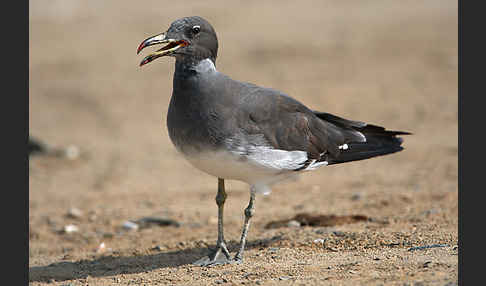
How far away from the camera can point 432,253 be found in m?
5.18

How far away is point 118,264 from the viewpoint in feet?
21.2

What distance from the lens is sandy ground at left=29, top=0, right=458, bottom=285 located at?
229 inches

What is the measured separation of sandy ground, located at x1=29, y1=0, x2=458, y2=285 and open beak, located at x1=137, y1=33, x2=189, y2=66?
191cm

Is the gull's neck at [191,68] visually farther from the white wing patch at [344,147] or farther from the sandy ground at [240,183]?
the sandy ground at [240,183]

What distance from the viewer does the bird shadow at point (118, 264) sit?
611 centimetres

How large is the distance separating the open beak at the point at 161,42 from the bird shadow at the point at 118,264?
2015 mm

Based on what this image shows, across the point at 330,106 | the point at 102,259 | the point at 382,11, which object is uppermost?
the point at 382,11

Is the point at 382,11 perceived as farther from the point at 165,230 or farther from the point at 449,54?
the point at 165,230

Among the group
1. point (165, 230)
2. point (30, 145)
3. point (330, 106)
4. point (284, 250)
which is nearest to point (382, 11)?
point (330, 106)

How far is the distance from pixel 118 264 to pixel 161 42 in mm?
2392

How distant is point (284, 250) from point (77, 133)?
8.51m

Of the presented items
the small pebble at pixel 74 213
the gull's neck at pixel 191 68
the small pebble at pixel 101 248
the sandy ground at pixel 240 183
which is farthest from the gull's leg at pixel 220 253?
the small pebble at pixel 74 213

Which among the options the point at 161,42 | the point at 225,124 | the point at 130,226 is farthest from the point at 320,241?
the point at 130,226

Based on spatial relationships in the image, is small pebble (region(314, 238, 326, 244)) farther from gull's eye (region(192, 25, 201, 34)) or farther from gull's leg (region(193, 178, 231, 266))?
gull's eye (region(192, 25, 201, 34))
